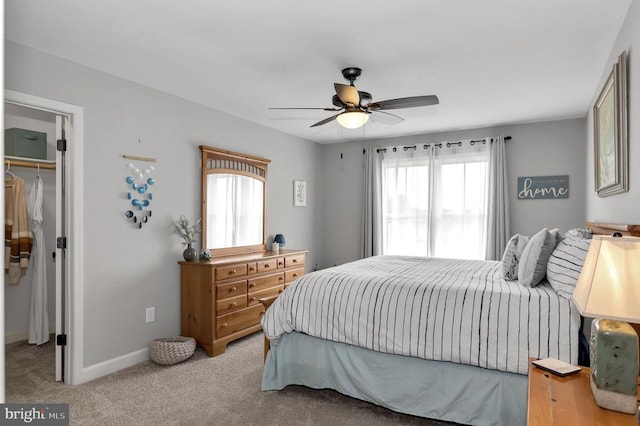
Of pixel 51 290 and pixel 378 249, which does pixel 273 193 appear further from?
pixel 51 290

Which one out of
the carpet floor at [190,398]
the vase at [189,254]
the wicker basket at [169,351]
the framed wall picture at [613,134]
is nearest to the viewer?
the framed wall picture at [613,134]

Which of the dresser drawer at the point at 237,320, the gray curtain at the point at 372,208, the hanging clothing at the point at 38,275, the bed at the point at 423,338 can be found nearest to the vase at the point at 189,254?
the dresser drawer at the point at 237,320

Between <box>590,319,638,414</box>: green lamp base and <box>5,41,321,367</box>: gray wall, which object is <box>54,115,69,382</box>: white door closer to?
<box>5,41,321,367</box>: gray wall

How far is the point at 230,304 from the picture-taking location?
12.9ft

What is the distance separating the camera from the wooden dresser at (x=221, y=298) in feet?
12.4

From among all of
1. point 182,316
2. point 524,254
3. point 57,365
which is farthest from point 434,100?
point 57,365

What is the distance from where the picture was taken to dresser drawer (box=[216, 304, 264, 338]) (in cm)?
384

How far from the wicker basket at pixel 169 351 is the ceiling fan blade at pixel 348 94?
2.49m

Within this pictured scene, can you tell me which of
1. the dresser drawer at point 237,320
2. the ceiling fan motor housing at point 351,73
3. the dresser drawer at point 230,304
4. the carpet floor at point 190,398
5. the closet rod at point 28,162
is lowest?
the carpet floor at point 190,398

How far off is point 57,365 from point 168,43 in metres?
2.62

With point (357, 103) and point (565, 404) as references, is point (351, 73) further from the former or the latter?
point (565, 404)

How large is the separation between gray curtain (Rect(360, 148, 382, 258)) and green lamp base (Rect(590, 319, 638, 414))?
4.62 metres

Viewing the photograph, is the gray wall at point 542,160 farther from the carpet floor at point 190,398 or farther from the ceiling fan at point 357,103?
the carpet floor at point 190,398

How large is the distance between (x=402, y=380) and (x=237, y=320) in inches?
79.7
